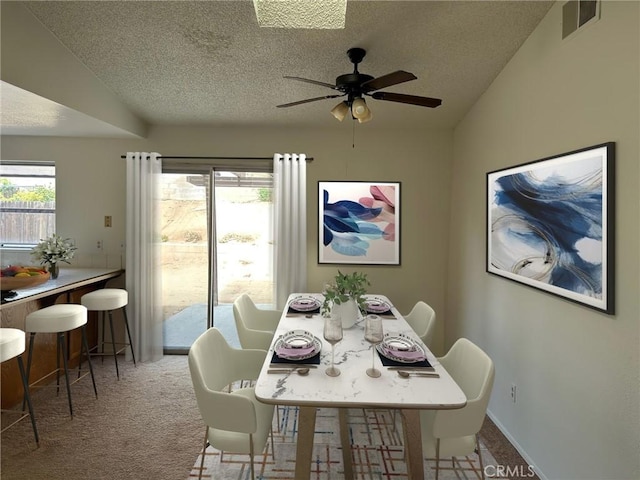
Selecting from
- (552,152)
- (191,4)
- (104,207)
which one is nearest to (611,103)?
(552,152)

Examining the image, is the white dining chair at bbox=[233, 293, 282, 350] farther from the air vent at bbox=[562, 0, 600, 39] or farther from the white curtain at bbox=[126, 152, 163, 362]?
the air vent at bbox=[562, 0, 600, 39]

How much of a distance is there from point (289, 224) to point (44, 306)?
2171 millimetres

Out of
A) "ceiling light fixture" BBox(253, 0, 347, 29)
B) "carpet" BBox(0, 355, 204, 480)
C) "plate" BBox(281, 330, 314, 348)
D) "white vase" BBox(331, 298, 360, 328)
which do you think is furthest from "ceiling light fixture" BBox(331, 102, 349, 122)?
"carpet" BBox(0, 355, 204, 480)

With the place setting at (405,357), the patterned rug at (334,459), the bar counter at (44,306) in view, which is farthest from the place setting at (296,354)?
the bar counter at (44,306)

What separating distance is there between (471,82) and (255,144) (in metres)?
2.05

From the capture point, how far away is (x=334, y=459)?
1.99 metres

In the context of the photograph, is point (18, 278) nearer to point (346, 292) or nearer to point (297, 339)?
point (297, 339)

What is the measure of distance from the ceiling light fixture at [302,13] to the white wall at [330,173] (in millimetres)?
1584

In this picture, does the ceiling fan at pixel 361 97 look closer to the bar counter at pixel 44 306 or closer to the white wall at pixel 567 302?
the white wall at pixel 567 302

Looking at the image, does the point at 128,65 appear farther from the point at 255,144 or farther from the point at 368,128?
the point at 368,128

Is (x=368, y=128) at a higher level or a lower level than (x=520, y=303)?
higher

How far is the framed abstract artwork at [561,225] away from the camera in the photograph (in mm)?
1507

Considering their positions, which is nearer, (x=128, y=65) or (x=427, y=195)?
(x=128, y=65)

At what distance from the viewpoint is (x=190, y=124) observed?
10.9ft
